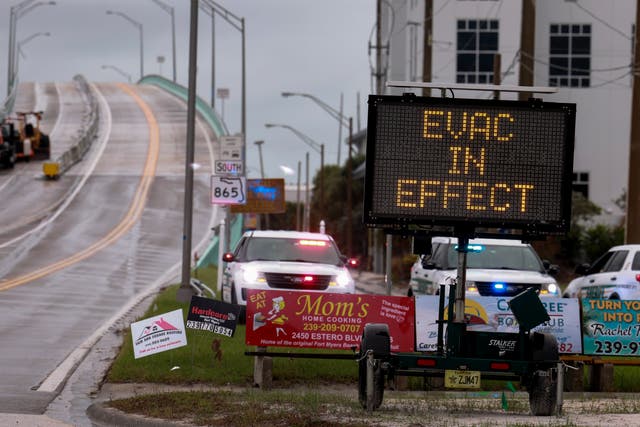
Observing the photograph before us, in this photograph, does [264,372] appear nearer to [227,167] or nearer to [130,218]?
[227,167]

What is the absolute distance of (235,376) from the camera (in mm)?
16938

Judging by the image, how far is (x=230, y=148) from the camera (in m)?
28.4

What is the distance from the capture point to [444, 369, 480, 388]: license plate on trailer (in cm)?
1323

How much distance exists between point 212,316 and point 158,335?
0.74 meters

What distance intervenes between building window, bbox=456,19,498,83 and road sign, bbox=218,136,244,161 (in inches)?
1582

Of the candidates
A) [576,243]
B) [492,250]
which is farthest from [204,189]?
[492,250]

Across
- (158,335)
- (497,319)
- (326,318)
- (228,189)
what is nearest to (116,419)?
(158,335)

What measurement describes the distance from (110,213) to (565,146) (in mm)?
44136

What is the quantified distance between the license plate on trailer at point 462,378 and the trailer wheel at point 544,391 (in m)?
0.61

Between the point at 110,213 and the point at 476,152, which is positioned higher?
the point at 476,152

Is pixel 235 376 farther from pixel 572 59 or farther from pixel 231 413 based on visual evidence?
pixel 572 59

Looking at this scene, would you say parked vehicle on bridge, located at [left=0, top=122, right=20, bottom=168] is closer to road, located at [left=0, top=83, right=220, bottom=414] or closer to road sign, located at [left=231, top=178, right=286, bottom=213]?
road, located at [left=0, top=83, right=220, bottom=414]

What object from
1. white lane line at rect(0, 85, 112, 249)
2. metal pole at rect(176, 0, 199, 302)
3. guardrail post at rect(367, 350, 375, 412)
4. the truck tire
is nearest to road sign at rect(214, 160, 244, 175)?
metal pole at rect(176, 0, 199, 302)

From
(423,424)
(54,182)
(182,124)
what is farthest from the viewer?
(182,124)
